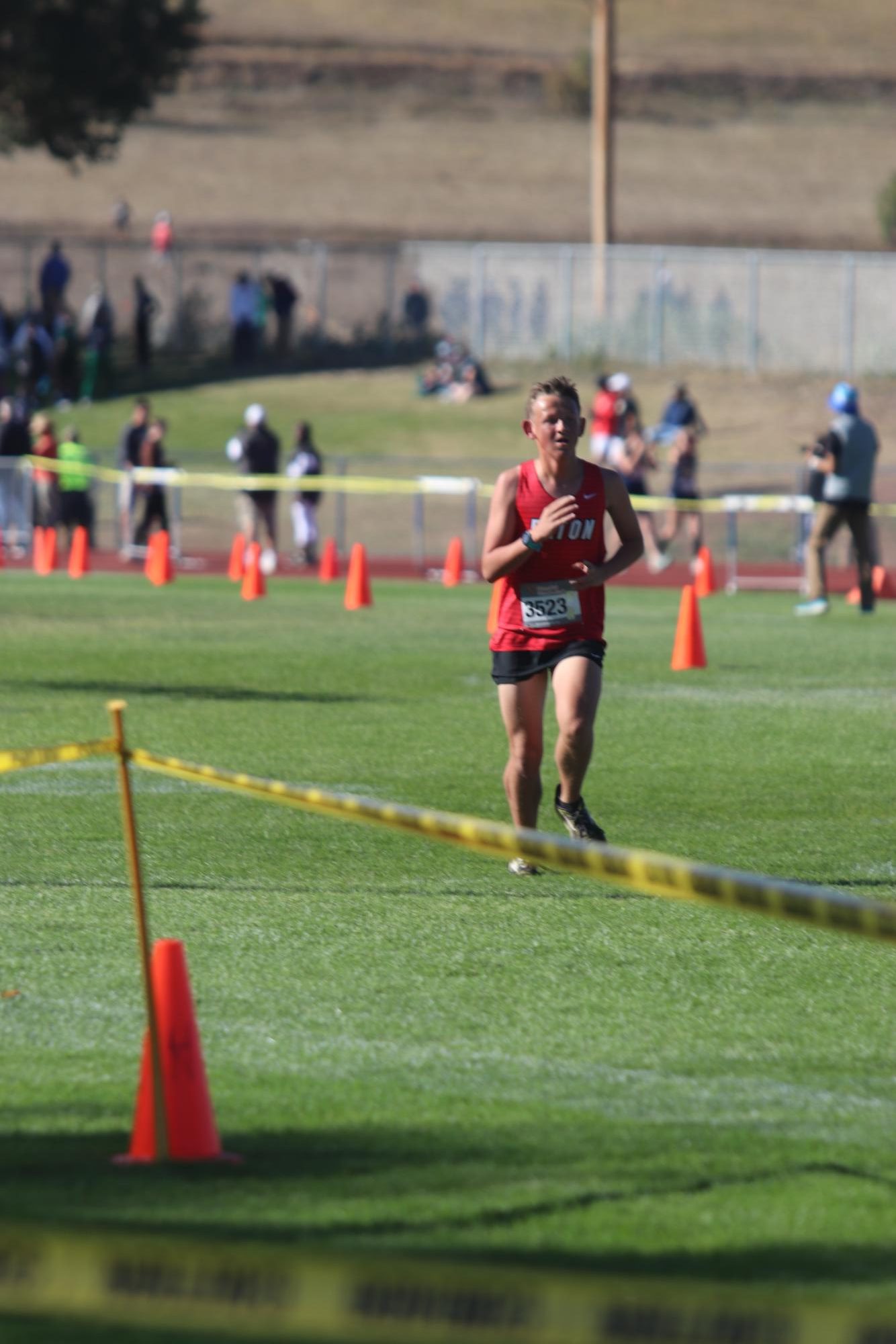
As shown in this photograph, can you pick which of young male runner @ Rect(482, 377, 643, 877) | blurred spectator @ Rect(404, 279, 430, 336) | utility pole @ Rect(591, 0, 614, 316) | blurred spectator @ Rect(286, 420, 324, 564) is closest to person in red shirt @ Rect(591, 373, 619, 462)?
blurred spectator @ Rect(286, 420, 324, 564)

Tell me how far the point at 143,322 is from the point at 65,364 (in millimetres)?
3032

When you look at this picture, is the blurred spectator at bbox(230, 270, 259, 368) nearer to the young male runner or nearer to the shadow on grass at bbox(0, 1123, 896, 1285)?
the young male runner

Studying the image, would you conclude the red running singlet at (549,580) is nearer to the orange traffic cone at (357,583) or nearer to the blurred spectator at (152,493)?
the orange traffic cone at (357,583)

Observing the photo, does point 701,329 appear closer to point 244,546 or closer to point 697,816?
point 244,546

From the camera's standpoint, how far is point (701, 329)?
147ft

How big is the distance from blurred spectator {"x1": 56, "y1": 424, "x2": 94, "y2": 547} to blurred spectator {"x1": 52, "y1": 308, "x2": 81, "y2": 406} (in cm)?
1380

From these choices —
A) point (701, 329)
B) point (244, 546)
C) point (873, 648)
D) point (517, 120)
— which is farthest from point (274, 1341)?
point (517, 120)

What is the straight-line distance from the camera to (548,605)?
27.7 feet

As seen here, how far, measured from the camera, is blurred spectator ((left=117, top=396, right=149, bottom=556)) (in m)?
29.0

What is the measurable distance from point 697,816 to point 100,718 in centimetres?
437

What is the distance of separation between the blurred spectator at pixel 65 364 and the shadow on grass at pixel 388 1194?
39312 millimetres

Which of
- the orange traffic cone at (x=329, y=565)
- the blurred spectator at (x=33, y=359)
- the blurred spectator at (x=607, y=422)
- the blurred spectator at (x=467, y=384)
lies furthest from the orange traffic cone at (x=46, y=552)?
the blurred spectator at (x=467, y=384)

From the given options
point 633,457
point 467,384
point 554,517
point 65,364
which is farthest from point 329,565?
point 554,517

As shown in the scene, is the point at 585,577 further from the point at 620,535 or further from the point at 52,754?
the point at 52,754
